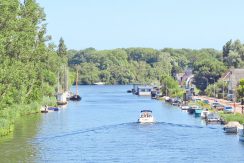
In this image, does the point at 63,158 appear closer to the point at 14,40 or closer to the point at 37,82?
the point at 14,40

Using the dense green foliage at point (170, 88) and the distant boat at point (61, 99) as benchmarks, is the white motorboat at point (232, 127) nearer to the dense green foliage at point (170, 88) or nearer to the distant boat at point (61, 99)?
the distant boat at point (61, 99)

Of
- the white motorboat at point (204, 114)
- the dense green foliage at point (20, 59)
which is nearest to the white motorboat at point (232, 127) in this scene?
the white motorboat at point (204, 114)

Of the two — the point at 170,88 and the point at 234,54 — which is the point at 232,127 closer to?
the point at 170,88

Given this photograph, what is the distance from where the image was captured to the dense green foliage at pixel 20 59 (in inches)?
2936

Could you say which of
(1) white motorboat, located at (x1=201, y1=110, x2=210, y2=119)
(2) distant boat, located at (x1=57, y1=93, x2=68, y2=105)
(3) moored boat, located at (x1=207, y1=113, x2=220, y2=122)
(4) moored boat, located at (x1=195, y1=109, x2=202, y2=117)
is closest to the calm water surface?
(1) white motorboat, located at (x1=201, y1=110, x2=210, y2=119)

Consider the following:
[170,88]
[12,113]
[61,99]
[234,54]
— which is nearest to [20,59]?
[12,113]

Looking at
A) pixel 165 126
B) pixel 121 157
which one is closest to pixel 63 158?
pixel 121 157

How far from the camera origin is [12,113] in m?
83.1

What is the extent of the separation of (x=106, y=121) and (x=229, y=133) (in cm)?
2388

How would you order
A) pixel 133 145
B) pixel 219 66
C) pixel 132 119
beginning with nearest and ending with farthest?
pixel 133 145 → pixel 132 119 → pixel 219 66

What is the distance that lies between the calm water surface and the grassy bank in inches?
48.4

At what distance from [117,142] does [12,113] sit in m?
18.9

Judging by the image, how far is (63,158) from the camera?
192 ft

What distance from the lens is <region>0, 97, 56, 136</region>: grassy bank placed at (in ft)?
242
